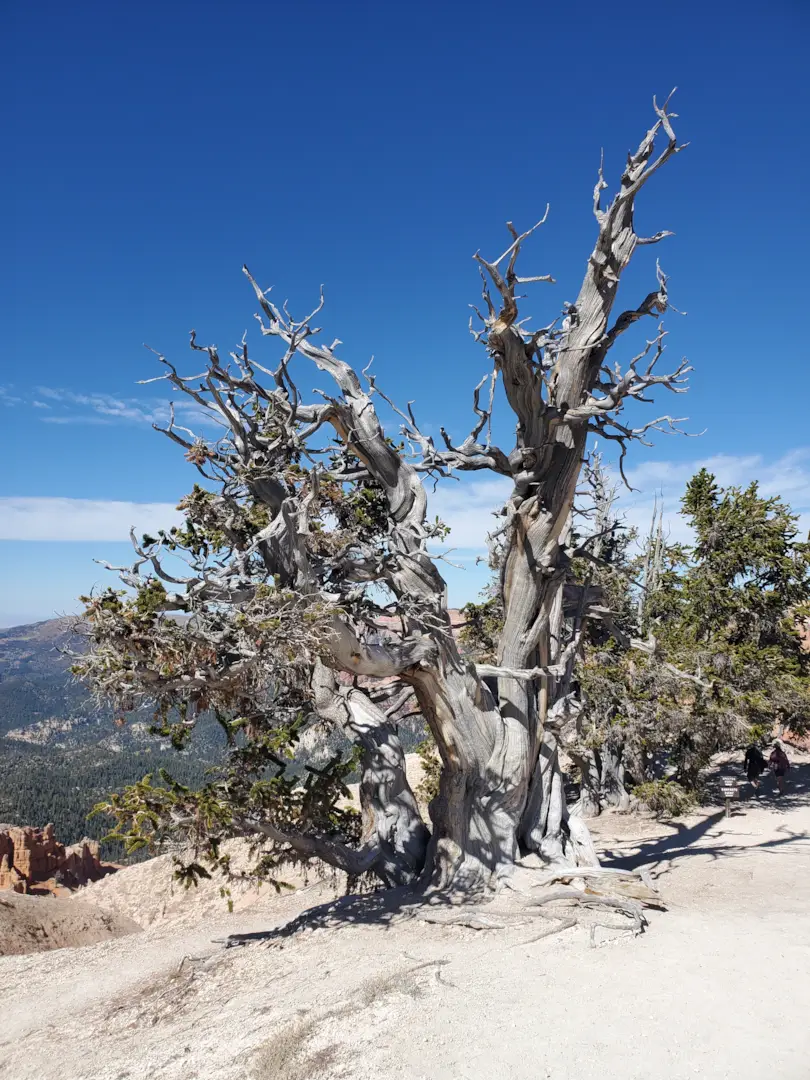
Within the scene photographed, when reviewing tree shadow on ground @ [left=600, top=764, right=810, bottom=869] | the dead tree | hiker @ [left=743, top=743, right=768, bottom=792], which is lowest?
tree shadow on ground @ [left=600, top=764, right=810, bottom=869]

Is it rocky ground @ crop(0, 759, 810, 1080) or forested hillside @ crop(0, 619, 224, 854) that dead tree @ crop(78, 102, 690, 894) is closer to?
rocky ground @ crop(0, 759, 810, 1080)

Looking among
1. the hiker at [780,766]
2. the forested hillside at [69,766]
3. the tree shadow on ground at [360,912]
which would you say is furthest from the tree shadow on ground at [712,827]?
the forested hillside at [69,766]

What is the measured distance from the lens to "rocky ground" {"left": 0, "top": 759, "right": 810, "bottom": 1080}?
14.5 feet

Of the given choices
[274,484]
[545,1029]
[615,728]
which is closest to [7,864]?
[615,728]

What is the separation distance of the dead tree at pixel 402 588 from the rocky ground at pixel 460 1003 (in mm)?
1353

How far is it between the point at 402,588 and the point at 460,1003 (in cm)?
418

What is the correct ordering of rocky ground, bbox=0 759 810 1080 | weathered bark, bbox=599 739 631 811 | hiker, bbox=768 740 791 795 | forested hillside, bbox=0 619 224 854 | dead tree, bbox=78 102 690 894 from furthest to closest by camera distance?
forested hillside, bbox=0 619 224 854
weathered bark, bbox=599 739 631 811
hiker, bbox=768 740 791 795
dead tree, bbox=78 102 690 894
rocky ground, bbox=0 759 810 1080

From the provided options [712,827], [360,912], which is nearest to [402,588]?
[360,912]

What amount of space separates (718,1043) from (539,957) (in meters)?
Result: 1.93

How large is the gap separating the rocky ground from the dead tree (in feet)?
4.44

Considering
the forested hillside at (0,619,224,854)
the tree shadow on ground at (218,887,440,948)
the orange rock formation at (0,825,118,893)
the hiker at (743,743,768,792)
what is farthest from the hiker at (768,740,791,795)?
the orange rock formation at (0,825,118,893)

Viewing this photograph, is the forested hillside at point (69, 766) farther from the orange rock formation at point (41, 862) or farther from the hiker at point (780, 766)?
the hiker at point (780, 766)

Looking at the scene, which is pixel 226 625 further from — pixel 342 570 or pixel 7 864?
pixel 7 864

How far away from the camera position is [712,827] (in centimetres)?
1330
